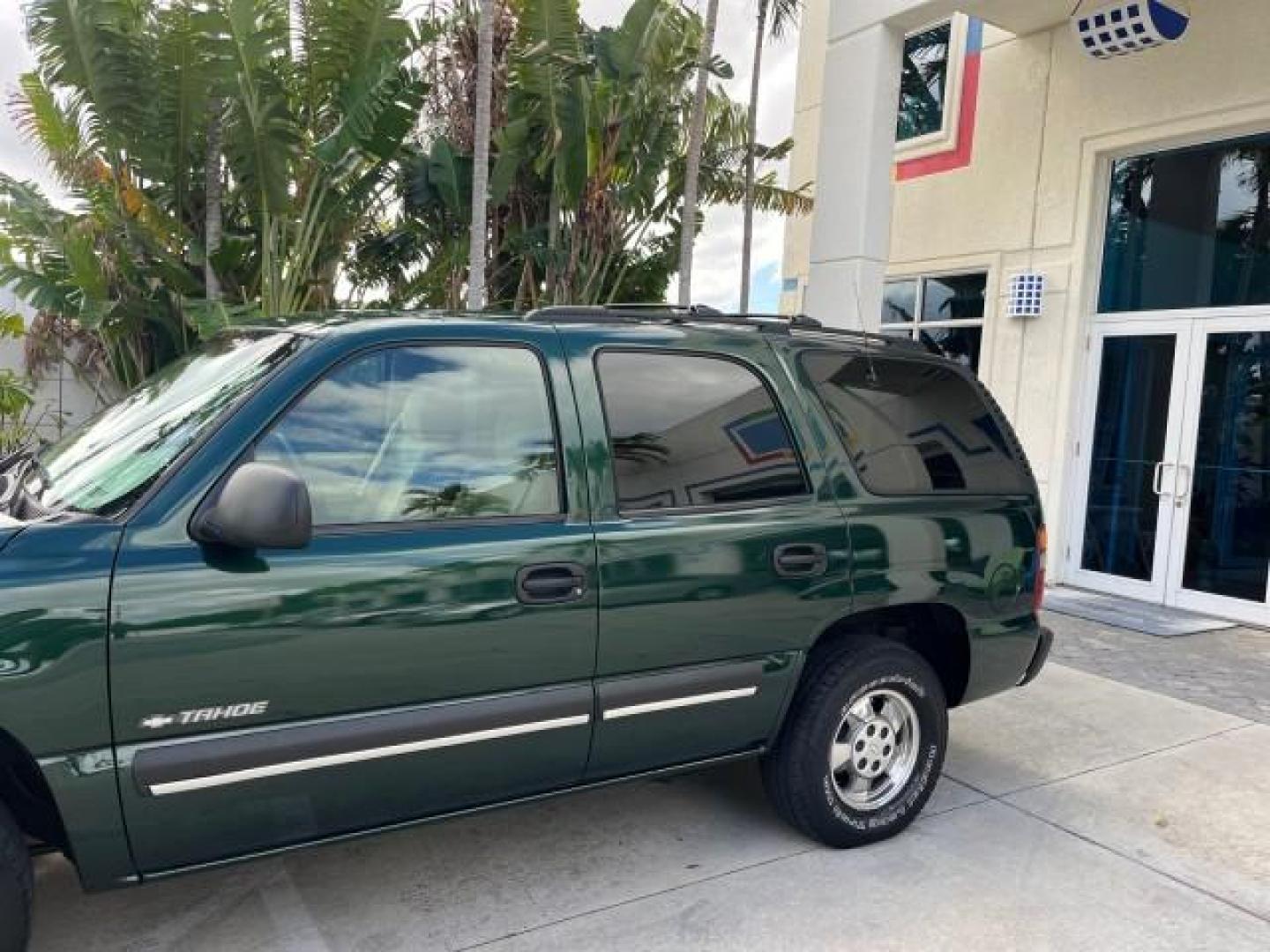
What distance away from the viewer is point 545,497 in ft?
9.61

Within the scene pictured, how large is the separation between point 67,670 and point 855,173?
7.37m

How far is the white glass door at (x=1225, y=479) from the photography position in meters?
7.54

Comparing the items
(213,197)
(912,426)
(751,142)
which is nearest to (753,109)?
(751,142)

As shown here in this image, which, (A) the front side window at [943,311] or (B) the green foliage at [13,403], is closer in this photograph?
(A) the front side window at [943,311]

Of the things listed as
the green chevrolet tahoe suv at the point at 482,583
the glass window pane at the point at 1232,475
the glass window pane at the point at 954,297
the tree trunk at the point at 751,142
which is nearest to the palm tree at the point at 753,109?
the tree trunk at the point at 751,142

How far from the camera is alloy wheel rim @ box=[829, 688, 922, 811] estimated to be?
3.62m

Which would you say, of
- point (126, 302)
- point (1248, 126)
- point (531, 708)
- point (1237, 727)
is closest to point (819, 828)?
point (531, 708)

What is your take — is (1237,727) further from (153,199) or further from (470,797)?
(153,199)

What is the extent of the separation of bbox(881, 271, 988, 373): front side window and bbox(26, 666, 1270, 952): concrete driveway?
5958 millimetres

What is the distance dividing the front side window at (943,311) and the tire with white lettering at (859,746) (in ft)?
20.5

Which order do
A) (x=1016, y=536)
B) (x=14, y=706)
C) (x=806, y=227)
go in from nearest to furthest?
(x=14, y=706) < (x=1016, y=536) < (x=806, y=227)

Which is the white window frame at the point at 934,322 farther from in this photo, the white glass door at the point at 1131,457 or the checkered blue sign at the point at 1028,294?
the white glass door at the point at 1131,457

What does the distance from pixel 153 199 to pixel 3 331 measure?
2240mm

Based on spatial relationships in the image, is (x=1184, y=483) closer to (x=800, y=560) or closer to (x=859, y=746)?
(x=859, y=746)
